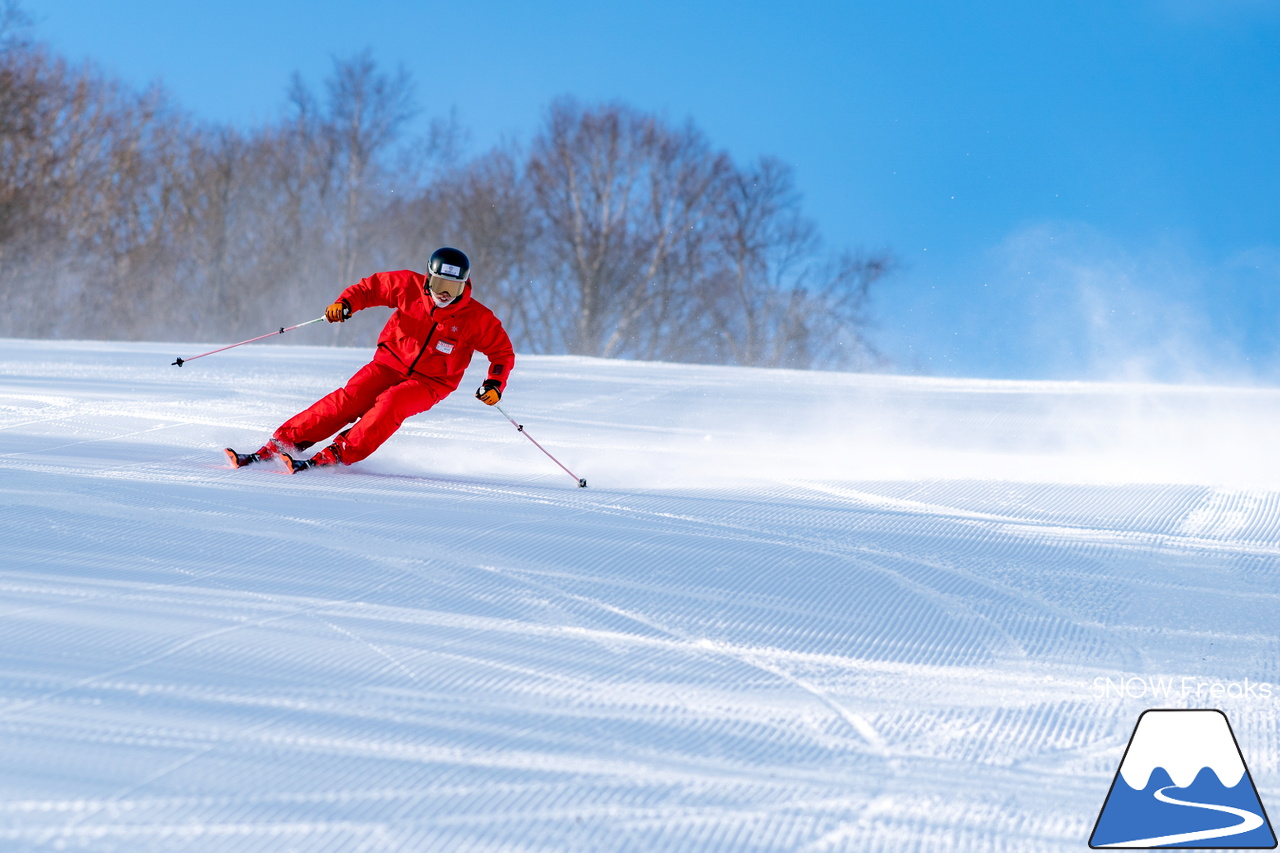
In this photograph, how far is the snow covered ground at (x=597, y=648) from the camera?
74.4 inches

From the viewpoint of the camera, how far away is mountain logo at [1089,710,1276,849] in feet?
6.45

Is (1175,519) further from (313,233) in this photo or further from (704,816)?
(313,233)

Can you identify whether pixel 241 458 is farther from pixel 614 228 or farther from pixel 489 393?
pixel 614 228

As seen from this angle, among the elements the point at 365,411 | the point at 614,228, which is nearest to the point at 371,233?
the point at 614,228

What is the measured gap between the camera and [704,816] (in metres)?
1.91

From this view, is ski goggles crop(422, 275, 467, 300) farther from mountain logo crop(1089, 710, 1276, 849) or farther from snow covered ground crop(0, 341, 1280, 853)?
mountain logo crop(1089, 710, 1276, 849)

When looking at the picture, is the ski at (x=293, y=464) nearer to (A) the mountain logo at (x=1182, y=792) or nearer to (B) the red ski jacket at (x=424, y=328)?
(B) the red ski jacket at (x=424, y=328)

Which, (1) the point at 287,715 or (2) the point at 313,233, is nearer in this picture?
(1) the point at 287,715

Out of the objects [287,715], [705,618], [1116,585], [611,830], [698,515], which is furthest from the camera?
[698,515]

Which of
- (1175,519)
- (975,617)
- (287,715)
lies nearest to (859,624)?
(975,617)

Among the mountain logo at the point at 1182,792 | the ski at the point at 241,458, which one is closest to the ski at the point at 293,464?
the ski at the point at 241,458

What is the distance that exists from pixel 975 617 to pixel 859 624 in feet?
1.20

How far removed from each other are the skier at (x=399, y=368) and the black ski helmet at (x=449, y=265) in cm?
1

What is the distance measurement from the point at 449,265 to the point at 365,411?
82 cm
